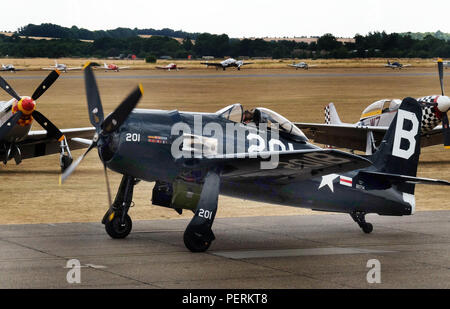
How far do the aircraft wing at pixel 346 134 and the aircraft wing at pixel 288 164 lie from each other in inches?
504

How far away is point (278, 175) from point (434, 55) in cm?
11694

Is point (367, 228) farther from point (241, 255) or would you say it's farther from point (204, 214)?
point (204, 214)

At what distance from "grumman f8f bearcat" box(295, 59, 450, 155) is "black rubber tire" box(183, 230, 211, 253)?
1366cm

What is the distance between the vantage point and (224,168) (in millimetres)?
13492

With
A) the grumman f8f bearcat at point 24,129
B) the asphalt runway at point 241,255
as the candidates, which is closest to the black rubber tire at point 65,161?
the grumman f8f bearcat at point 24,129

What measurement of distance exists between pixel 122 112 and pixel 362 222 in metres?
5.29

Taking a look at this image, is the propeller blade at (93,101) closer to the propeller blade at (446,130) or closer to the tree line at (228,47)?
the propeller blade at (446,130)

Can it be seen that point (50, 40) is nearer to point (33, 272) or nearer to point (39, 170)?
point (39, 170)

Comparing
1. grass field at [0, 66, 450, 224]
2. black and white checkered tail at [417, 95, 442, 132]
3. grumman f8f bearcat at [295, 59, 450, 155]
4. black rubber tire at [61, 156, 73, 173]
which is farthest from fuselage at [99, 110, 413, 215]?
black and white checkered tail at [417, 95, 442, 132]

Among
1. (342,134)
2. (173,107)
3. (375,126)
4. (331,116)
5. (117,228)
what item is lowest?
(173,107)

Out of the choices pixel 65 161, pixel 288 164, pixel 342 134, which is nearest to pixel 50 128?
pixel 65 161

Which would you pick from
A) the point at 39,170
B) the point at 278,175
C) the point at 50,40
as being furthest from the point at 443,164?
the point at 50,40

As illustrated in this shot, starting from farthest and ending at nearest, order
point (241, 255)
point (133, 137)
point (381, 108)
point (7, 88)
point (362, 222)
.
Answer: point (381, 108)
point (7, 88)
point (362, 222)
point (133, 137)
point (241, 255)

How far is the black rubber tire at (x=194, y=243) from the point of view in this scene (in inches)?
512
